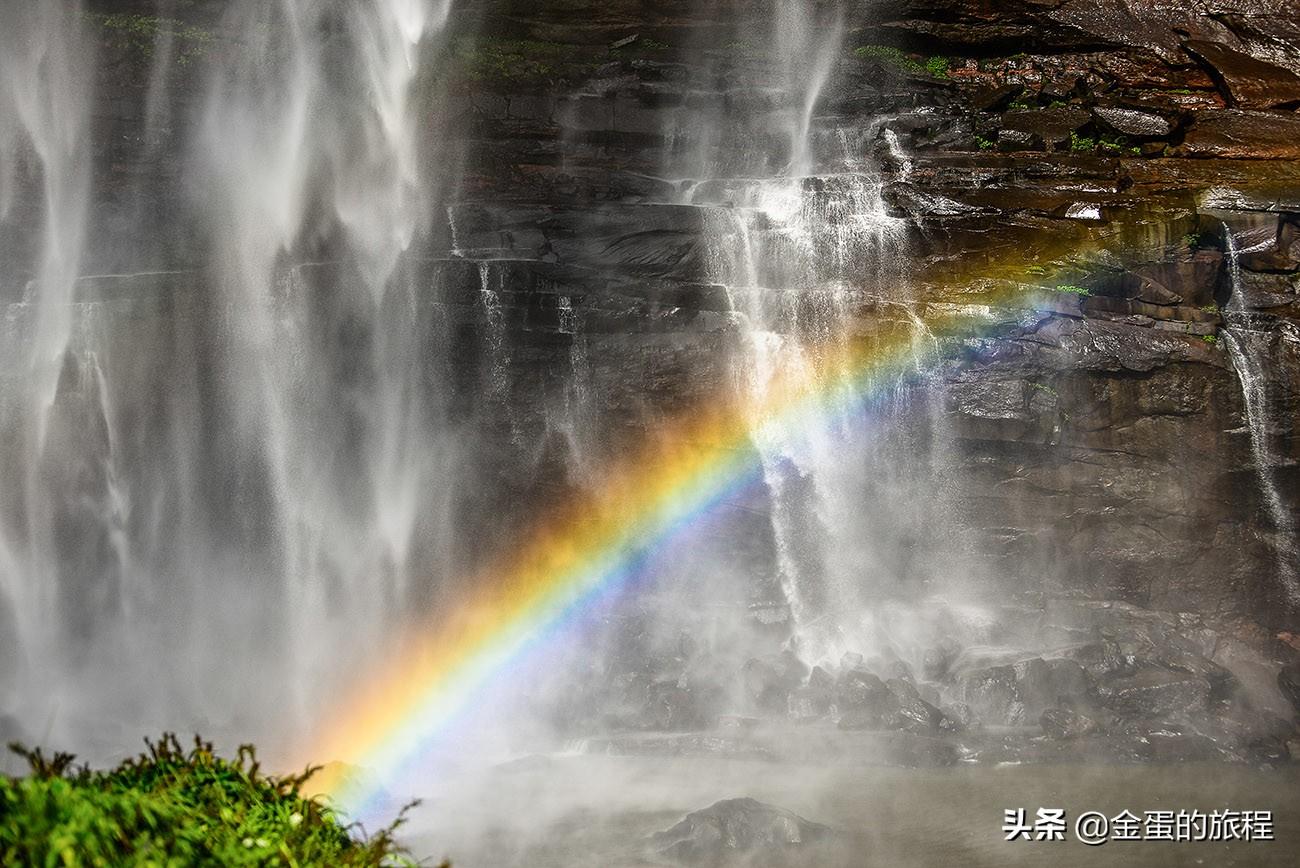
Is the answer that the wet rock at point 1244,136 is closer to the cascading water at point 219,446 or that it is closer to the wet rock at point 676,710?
the wet rock at point 676,710

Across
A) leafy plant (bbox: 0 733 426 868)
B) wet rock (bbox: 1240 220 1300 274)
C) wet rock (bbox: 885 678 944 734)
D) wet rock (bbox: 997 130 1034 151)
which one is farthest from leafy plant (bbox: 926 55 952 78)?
leafy plant (bbox: 0 733 426 868)

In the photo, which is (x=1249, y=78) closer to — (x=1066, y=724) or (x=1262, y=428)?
(x=1262, y=428)

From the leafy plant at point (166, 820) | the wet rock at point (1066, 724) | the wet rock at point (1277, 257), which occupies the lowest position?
the leafy plant at point (166, 820)

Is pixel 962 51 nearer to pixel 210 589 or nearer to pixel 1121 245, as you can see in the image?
pixel 1121 245

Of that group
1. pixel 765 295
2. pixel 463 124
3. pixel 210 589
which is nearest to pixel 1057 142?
pixel 765 295

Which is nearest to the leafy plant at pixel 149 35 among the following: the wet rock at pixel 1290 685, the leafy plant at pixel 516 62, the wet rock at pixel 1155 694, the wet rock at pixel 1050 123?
the leafy plant at pixel 516 62

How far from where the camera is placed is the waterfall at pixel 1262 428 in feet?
53.2

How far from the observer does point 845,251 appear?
58.2 feet

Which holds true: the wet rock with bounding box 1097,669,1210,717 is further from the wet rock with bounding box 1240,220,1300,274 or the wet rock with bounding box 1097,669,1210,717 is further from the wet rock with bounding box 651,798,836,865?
the wet rock with bounding box 1240,220,1300,274

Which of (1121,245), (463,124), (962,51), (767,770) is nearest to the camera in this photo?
(767,770)

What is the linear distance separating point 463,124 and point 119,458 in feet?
27.6

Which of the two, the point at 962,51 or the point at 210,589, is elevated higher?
the point at 962,51

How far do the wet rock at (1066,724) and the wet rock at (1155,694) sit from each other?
0.67 m

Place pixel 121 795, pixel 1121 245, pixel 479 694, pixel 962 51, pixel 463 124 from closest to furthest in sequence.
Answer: pixel 121 795
pixel 479 694
pixel 1121 245
pixel 463 124
pixel 962 51
